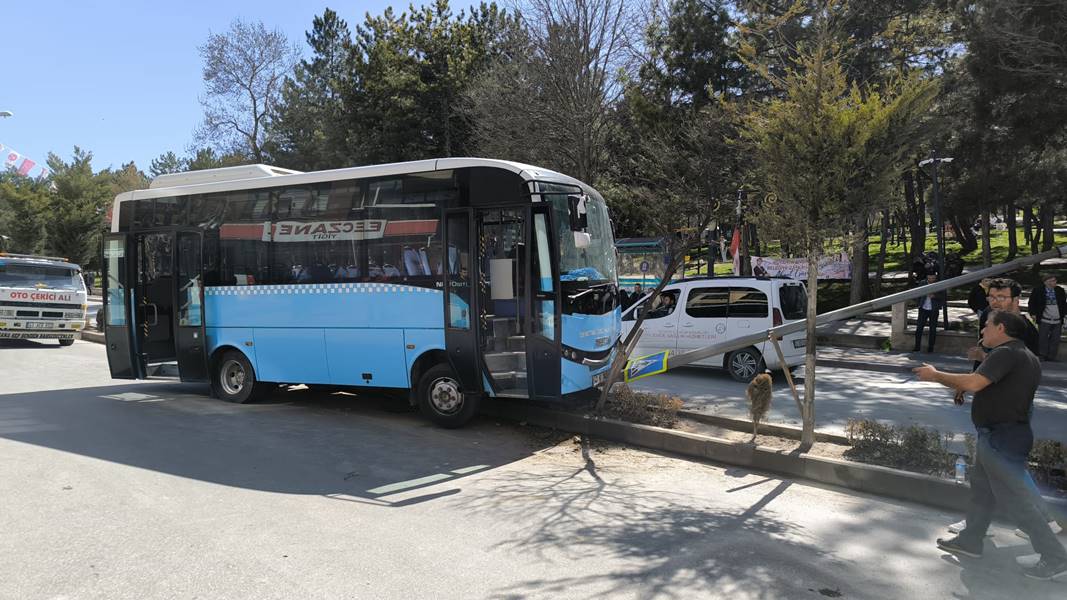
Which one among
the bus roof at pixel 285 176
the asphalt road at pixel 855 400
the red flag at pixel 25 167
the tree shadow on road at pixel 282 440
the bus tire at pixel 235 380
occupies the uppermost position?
the red flag at pixel 25 167

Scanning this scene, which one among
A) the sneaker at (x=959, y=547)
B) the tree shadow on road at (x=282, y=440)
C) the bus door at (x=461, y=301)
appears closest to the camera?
the sneaker at (x=959, y=547)

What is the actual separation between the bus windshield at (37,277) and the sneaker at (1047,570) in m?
20.8

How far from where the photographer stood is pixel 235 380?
34.7 feet

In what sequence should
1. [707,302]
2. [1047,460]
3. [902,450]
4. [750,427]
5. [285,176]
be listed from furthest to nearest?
[707,302], [285,176], [750,427], [902,450], [1047,460]

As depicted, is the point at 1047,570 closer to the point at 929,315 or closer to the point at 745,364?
the point at 745,364

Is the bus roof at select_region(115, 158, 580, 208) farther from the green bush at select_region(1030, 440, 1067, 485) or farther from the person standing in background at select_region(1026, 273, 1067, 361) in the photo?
the person standing in background at select_region(1026, 273, 1067, 361)

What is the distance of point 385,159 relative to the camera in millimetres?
28625

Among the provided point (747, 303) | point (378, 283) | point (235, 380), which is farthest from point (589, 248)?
point (235, 380)

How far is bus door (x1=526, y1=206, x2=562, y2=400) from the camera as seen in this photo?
8.05 meters

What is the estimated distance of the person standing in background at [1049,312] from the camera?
541 inches

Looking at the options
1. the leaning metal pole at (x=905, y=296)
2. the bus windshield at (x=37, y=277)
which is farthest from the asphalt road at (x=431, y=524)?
the bus windshield at (x=37, y=277)

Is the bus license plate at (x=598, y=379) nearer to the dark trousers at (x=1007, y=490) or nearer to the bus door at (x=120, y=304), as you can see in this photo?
the dark trousers at (x=1007, y=490)

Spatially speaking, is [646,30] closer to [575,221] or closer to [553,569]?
[575,221]

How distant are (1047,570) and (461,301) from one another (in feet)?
19.8
